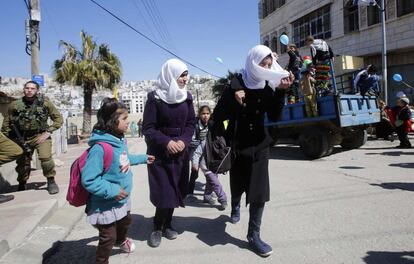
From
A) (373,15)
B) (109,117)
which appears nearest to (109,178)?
(109,117)

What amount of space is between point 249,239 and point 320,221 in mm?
1103

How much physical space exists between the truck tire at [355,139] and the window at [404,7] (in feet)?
28.3

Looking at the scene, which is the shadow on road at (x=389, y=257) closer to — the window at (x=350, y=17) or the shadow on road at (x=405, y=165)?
the shadow on road at (x=405, y=165)

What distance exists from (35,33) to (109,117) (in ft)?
29.9

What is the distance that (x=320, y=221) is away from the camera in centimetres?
418

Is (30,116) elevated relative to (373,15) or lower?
lower

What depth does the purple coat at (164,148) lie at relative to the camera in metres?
3.64

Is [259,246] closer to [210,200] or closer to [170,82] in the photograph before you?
[170,82]

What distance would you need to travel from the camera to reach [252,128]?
3.54 metres

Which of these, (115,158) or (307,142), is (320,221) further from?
(307,142)

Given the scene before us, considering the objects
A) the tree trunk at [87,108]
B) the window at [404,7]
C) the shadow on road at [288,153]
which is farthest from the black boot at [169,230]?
the tree trunk at [87,108]

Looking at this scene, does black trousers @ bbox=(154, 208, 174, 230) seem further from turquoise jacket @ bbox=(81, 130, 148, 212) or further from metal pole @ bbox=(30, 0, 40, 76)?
metal pole @ bbox=(30, 0, 40, 76)

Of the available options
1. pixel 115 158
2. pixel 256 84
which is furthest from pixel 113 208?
pixel 256 84

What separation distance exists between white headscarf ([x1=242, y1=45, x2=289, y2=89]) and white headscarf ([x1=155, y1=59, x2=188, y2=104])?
2.10 ft
